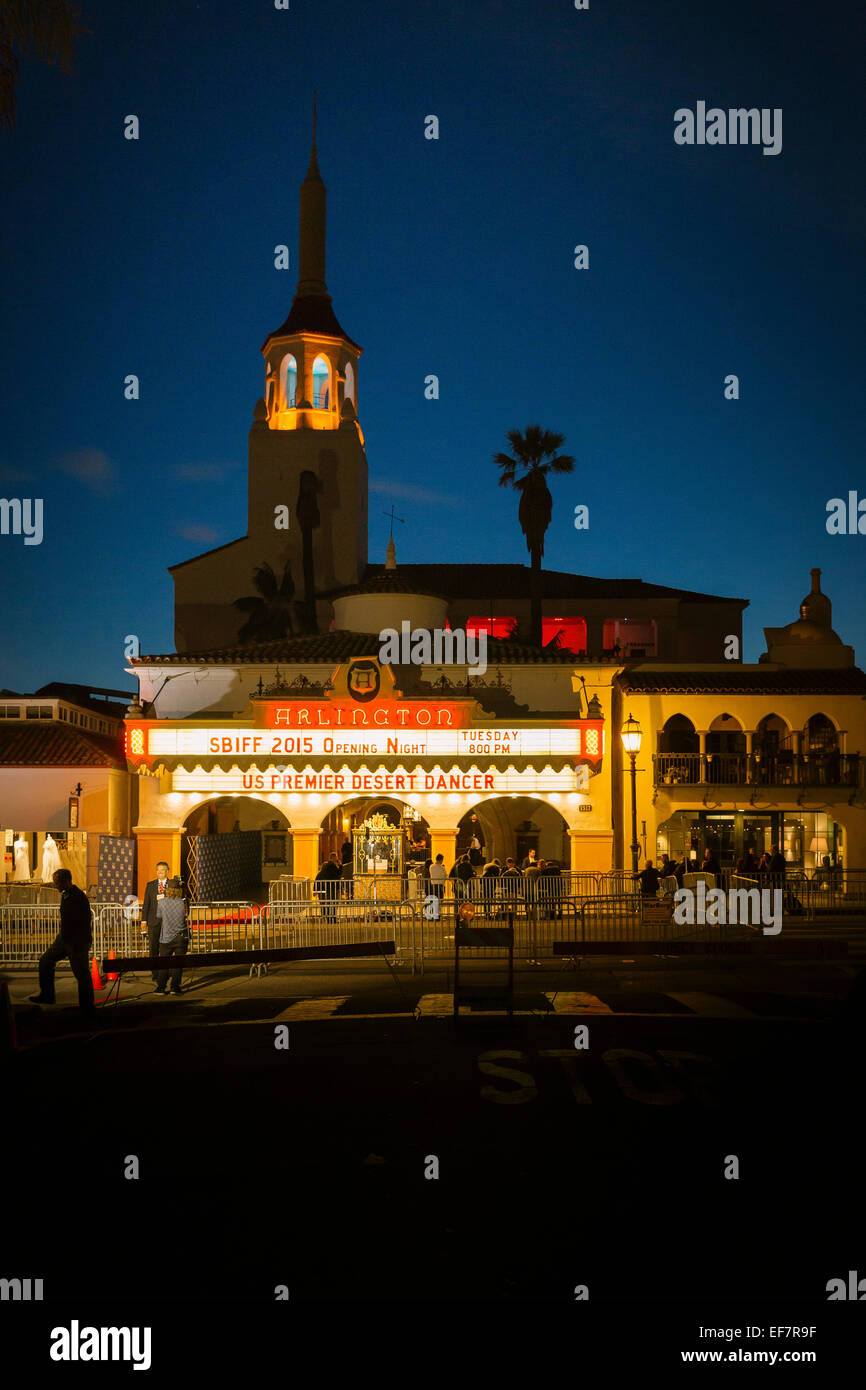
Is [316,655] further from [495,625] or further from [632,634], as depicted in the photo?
[632,634]

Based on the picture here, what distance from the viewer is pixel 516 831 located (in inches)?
1401

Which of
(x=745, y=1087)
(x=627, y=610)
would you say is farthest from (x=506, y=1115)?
(x=627, y=610)

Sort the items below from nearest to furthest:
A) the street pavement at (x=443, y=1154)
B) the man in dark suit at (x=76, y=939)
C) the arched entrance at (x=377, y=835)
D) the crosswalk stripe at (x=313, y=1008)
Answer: the street pavement at (x=443, y=1154)
the man in dark suit at (x=76, y=939)
the crosswalk stripe at (x=313, y=1008)
the arched entrance at (x=377, y=835)

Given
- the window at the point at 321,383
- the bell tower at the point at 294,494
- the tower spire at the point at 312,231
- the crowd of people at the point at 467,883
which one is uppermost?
the tower spire at the point at 312,231

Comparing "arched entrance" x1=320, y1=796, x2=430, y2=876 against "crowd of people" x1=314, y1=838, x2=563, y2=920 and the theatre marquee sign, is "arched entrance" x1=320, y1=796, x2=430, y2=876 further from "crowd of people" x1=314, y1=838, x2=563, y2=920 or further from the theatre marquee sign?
"crowd of people" x1=314, y1=838, x2=563, y2=920

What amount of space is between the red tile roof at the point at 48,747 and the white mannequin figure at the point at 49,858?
2.02 meters

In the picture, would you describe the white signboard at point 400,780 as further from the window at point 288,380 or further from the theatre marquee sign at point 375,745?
the window at point 288,380

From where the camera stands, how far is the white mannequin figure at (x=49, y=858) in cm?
2803

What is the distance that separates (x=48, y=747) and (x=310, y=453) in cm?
2870

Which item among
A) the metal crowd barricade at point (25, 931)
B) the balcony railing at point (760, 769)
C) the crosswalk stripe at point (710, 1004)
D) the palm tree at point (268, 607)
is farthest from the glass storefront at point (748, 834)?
the palm tree at point (268, 607)

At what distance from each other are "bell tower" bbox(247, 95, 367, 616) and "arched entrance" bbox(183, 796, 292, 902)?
1820cm

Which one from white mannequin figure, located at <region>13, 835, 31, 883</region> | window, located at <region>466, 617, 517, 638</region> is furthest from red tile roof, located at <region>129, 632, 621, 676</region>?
window, located at <region>466, 617, 517, 638</region>

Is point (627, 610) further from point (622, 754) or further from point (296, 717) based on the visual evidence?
point (296, 717)
